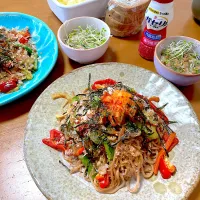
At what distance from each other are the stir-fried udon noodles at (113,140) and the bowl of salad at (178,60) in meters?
0.30

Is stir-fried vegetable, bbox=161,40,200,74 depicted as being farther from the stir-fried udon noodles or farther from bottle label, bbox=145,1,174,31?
the stir-fried udon noodles

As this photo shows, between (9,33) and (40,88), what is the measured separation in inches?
19.1

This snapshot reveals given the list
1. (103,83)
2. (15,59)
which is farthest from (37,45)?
(103,83)

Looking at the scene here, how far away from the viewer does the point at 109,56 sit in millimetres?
1796

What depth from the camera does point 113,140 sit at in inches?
47.6

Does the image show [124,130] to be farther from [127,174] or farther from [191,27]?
[191,27]

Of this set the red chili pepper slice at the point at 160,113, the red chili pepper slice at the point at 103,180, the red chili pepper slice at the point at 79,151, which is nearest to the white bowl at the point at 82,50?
the red chili pepper slice at the point at 160,113

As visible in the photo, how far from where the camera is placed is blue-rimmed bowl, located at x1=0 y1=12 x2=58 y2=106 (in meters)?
1.46

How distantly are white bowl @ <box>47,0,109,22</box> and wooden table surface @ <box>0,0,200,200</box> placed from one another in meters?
0.15

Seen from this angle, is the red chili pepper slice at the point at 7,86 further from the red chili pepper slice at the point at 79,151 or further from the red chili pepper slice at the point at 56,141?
the red chili pepper slice at the point at 79,151

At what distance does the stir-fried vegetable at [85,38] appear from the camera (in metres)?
1.68

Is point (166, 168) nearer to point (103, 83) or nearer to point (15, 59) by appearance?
point (103, 83)

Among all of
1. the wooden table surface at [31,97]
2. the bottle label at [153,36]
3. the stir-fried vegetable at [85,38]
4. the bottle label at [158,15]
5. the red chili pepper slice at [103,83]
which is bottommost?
the wooden table surface at [31,97]

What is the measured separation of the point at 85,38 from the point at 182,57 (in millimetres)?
600
